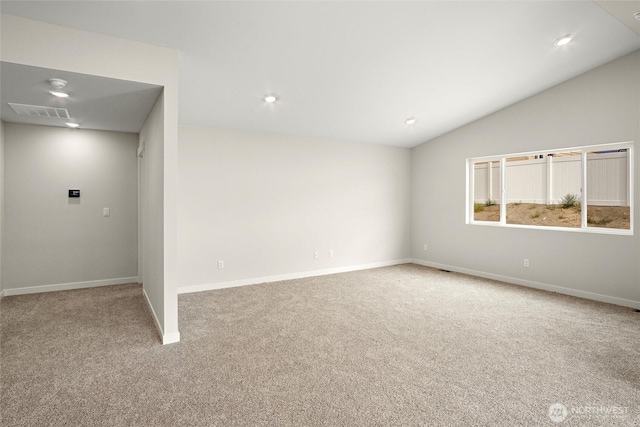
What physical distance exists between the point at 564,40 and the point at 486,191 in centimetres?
274

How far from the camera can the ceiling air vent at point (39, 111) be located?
11.9 feet

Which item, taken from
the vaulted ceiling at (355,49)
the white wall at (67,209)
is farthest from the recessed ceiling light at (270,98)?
the white wall at (67,209)

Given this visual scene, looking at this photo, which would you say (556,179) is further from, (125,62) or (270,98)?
(125,62)

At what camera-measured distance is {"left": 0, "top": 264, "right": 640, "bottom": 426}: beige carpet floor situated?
2.01 meters

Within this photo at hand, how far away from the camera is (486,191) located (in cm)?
579

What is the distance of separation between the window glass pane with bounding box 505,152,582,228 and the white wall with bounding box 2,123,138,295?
6119 mm

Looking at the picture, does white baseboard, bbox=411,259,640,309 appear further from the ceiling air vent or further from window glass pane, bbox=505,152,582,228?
the ceiling air vent

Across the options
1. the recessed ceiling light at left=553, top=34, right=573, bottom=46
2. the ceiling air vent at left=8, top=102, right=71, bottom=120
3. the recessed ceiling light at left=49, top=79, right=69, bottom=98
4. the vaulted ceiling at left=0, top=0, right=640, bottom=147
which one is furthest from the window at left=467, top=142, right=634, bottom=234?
the ceiling air vent at left=8, top=102, right=71, bottom=120

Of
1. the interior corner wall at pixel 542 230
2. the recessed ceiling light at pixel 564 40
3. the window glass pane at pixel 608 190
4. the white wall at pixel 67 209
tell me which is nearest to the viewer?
the recessed ceiling light at pixel 564 40

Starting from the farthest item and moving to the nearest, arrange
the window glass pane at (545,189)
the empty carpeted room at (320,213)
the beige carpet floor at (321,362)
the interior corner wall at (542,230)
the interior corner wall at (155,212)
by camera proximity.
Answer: the window glass pane at (545,189)
the interior corner wall at (542,230)
the interior corner wall at (155,212)
the empty carpeted room at (320,213)
the beige carpet floor at (321,362)

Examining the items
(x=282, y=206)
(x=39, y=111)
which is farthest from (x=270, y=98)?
(x=39, y=111)

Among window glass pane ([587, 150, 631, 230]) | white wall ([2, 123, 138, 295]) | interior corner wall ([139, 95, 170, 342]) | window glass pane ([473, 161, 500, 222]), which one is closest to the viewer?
interior corner wall ([139, 95, 170, 342])

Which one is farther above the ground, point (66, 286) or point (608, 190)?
point (608, 190)

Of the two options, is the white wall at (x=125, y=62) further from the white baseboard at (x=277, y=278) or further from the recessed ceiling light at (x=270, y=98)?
the white baseboard at (x=277, y=278)
